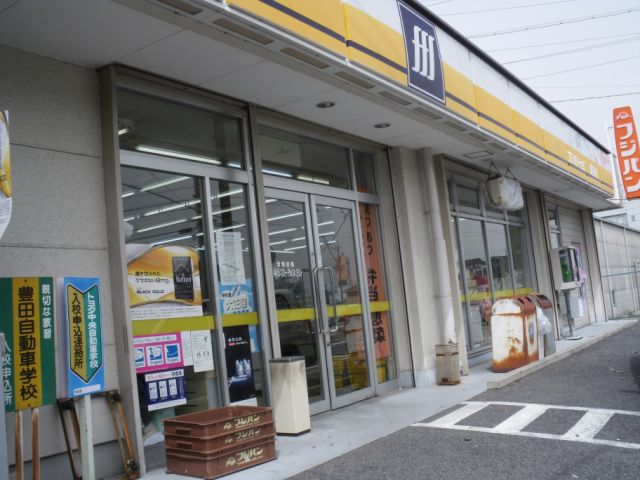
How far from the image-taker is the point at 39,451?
13.2ft

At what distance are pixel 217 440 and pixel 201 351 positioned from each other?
119 cm

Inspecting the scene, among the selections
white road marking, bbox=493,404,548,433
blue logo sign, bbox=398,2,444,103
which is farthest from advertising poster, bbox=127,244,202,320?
blue logo sign, bbox=398,2,444,103

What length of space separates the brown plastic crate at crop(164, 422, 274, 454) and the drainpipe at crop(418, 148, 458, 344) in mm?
4276

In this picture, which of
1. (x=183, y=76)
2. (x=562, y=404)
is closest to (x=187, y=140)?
(x=183, y=76)

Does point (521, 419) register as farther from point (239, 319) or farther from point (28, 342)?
point (28, 342)

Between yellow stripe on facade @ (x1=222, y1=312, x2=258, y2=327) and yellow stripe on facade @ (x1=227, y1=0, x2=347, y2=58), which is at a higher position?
yellow stripe on facade @ (x1=227, y1=0, x2=347, y2=58)

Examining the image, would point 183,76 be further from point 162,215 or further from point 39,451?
point 39,451

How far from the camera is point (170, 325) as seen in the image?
521 centimetres

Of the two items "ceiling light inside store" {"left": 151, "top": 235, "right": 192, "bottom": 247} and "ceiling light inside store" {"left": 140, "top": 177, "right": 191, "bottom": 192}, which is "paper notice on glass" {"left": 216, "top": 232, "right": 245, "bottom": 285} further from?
"ceiling light inside store" {"left": 140, "top": 177, "right": 191, "bottom": 192}

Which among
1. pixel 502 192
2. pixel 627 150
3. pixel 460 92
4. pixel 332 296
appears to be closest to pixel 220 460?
pixel 332 296

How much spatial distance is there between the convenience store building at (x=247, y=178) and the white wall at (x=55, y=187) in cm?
1

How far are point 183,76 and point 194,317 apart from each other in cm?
225

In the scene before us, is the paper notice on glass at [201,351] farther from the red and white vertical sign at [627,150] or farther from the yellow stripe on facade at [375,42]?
the red and white vertical sign at [627,150]

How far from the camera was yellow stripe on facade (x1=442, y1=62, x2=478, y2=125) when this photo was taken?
7398 millimetres
